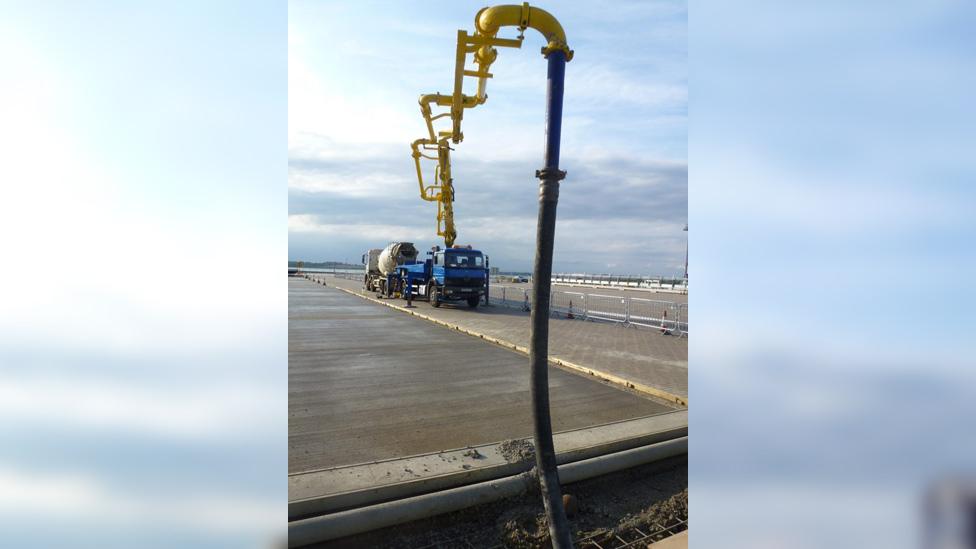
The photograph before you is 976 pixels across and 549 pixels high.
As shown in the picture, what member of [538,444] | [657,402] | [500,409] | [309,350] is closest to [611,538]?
[538,444]

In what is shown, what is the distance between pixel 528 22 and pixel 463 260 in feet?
58.7

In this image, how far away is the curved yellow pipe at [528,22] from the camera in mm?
1899

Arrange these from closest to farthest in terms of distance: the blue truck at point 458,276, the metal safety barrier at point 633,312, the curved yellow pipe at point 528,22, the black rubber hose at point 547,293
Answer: the black rubber hose at point 547,293
the curved yellow pipe at point 528,22
the metal safety barrier at point 633,312
the blue truck at point 458,276

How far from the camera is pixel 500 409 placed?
5883 millimetres

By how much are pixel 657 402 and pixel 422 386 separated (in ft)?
10.2

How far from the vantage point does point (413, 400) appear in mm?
6180

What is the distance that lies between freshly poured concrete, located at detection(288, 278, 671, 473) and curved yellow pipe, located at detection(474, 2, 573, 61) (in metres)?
3.51

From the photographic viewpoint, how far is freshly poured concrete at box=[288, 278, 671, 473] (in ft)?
15.5

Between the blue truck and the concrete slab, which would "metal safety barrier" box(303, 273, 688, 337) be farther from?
the blue truck

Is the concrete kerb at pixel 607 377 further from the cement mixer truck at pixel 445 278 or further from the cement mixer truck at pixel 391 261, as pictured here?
the cement mixer truck at pixel 391 261

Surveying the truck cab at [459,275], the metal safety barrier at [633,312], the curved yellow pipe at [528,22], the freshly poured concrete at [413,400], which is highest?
the curved yellow pipe at [528,22]

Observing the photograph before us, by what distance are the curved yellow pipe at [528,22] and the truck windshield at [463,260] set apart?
57.1 ft

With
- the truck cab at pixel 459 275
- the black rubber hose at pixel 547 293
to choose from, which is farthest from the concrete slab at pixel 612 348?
the black rubber hose at pixel 547 293

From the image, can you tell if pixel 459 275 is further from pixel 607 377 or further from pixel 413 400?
pixel 413 400
